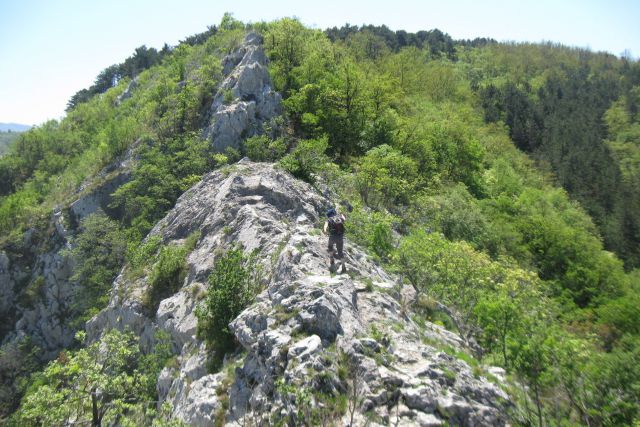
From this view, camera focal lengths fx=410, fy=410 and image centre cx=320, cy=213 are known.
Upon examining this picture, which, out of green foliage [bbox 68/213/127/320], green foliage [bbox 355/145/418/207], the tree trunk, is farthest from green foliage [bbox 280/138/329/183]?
the tree trunk

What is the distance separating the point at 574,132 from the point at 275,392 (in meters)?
119

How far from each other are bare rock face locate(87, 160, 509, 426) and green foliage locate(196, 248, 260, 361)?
0.57 m

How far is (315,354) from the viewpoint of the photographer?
10586 mm

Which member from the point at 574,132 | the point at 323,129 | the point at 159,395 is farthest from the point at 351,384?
the point at 574,132

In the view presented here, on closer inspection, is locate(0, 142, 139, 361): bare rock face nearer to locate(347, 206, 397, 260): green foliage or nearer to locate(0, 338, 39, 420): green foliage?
locate(0, 338, 39, 420): green foliage

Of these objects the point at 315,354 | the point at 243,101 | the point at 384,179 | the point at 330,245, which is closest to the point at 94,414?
the point at 315,354

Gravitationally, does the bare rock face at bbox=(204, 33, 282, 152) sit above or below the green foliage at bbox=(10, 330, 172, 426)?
above

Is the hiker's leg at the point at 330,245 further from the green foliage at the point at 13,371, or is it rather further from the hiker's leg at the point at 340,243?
the green foliage at the point at 13,371

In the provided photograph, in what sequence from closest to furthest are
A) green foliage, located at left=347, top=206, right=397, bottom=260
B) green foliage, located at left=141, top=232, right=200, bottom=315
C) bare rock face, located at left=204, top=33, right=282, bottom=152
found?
green foliage, located at left=347, top=206, right=397, bottom=260
green foliage, located at left=141, top=232, right=200, bottom=315
bare rock face, located at left=204, top=33, right=282, bottom=152

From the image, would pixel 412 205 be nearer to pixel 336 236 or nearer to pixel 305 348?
pixel 336 236

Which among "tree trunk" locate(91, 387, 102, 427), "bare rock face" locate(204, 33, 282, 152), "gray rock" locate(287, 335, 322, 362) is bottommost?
"tree trunk" locate(91, 387, 102, 427)

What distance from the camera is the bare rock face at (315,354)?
9508 mm

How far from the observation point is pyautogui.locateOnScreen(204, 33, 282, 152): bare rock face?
1347 inches

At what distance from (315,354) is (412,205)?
77.8ft
